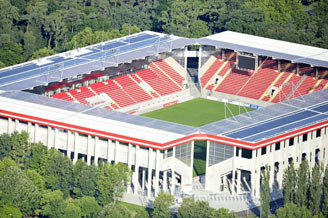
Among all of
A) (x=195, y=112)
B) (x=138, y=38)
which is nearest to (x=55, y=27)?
(x=138, y=38)

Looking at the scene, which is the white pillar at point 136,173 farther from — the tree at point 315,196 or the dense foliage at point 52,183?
the tree at point 315,196

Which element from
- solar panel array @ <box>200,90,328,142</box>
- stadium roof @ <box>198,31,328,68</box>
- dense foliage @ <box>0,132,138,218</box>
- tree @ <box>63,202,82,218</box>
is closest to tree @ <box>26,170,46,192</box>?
dense foliage @ <box>0,132,138,218</box>

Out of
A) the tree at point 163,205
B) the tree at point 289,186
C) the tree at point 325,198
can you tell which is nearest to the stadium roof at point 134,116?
the tree at point 289,186

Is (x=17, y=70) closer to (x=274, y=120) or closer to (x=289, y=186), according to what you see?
(x=274, y=120)

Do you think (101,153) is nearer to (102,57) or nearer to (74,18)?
(102,57)

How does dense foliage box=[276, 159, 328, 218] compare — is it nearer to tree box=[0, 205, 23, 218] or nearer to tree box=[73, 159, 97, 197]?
tree box=[73, 159, 97, 197]
